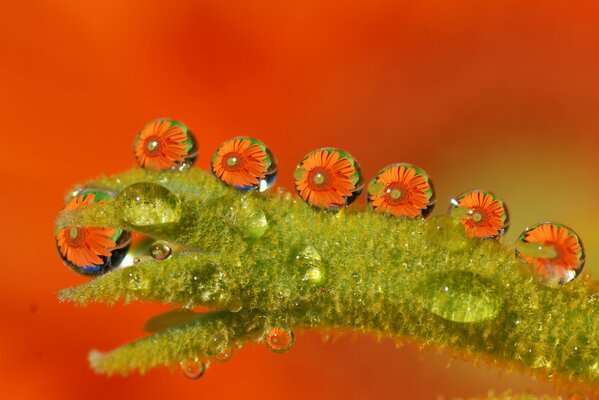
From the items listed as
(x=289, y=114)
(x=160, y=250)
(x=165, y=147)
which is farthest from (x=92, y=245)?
(x=289, y=114)

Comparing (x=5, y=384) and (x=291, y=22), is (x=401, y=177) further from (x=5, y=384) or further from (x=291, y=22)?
(x=291, y=22)

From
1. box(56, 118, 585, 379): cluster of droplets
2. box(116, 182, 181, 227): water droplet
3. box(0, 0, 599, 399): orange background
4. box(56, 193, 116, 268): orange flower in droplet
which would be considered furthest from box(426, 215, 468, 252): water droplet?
box(0, 0, 599, 399): orange background

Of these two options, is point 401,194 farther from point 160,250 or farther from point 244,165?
point 160,250

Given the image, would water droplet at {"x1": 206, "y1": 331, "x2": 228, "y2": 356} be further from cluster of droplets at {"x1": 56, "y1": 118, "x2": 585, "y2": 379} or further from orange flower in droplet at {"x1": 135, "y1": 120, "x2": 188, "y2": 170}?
orange flower in droplet at {"x1": 135, "y1": 120, "x2": 188, "y2": 170}

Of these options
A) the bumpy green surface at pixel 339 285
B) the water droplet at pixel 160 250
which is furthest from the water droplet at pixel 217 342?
the water droplet at pixel 160 250

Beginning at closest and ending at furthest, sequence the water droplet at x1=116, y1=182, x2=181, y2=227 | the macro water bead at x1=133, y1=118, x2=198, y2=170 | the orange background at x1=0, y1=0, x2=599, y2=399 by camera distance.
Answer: the water droplet at x1=116, y1=182, x2=181, y2=227
the macro water bead at x1=133, y1=118, x2=198, y2=170
the orange background at x1=0, y1=0, x2=599, y2=399

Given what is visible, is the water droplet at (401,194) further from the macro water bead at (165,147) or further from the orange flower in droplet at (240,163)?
the macro water bead at (165,147)
